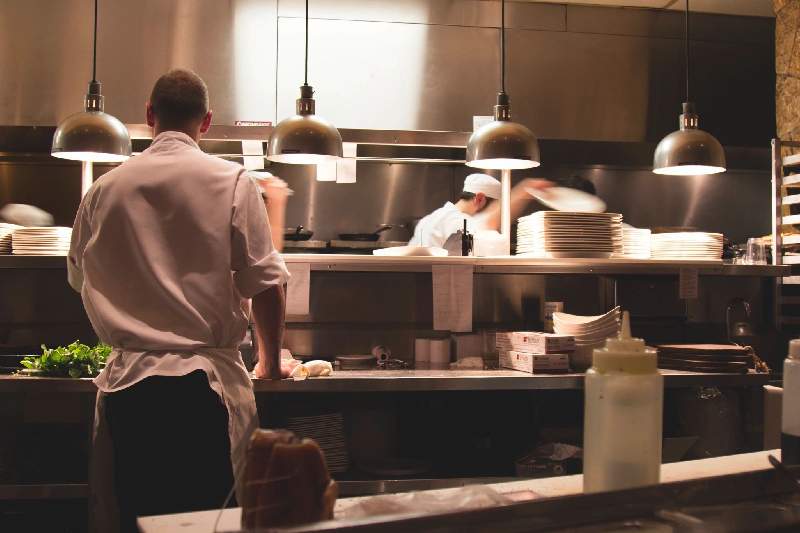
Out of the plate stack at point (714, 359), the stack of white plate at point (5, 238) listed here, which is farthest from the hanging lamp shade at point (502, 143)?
the stack of white plate at point (5, 238)

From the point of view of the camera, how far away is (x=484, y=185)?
17.4 ft

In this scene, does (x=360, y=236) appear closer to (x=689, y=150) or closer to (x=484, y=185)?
(x=484, y=185)

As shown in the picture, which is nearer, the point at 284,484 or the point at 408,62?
the point at 284,484

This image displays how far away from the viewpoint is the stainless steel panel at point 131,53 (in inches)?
201

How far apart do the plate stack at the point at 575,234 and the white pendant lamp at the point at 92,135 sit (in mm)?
2039

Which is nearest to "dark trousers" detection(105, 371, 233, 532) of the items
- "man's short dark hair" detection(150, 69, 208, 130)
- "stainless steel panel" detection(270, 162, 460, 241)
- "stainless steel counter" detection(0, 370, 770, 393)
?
"man's short dark hair" detection(150, 69, 208, 130)

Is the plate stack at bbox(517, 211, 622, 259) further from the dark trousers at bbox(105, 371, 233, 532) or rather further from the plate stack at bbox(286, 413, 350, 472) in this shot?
the dark trousers at bbox(105, 371, 233, 532)

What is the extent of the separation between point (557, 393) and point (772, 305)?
1.76m

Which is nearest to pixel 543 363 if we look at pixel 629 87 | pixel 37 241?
pixel 37 241

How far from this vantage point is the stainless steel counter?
3.22 meters

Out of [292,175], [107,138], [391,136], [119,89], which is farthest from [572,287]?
[119,89]

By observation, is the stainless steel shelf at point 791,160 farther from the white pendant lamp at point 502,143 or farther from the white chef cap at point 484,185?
the white pendant lamp at point 502,143

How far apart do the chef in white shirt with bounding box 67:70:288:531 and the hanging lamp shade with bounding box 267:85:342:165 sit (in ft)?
→ 3.67

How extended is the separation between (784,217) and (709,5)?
1.90 metres
